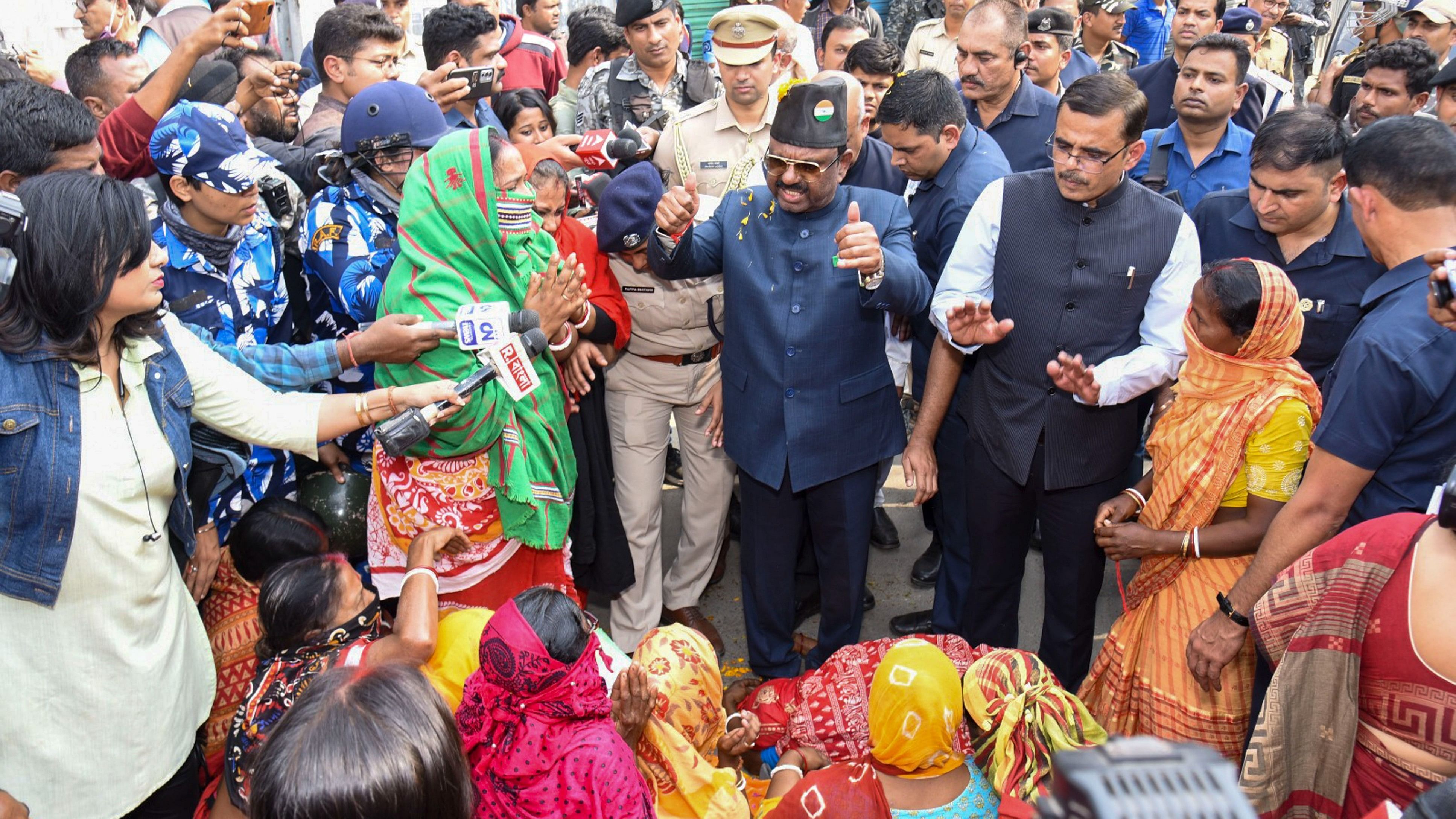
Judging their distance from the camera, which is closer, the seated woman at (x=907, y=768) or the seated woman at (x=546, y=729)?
the seated woman at (x=546, y=729)

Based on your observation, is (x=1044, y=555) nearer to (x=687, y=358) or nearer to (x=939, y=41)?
(x=687, y=358)

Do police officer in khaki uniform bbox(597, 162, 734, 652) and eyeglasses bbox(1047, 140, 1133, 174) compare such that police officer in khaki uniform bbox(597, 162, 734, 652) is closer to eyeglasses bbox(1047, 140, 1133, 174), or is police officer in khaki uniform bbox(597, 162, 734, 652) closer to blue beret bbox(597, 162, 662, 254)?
blue beret bbox(597, 162, 662, 254)

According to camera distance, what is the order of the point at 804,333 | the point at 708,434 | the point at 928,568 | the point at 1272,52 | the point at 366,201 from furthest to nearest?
the point at 1272,52 → the point at 928,568 → the point at 708,434 → the point at 366,201 → the point at 804,333

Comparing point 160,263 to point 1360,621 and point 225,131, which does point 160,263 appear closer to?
point 225,131

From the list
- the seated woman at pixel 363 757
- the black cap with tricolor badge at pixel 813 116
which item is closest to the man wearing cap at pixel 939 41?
the black cap with tricolor badge at pixel 813 116

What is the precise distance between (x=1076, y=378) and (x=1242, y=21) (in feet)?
16.9

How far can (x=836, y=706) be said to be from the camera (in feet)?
10.7

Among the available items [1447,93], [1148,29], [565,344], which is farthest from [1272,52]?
[565,344]

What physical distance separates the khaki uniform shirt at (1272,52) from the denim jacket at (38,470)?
7.83 m

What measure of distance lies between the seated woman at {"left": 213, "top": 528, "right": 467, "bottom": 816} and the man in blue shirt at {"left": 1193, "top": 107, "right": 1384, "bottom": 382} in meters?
3.07

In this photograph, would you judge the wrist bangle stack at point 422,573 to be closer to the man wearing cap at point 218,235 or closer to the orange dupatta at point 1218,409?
the man wearing cap at point 218,235

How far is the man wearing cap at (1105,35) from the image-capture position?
284 inches

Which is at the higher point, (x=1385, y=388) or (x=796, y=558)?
(x=1385, y=388)

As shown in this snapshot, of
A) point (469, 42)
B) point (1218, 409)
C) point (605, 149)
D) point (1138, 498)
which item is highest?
point (469, 42)
